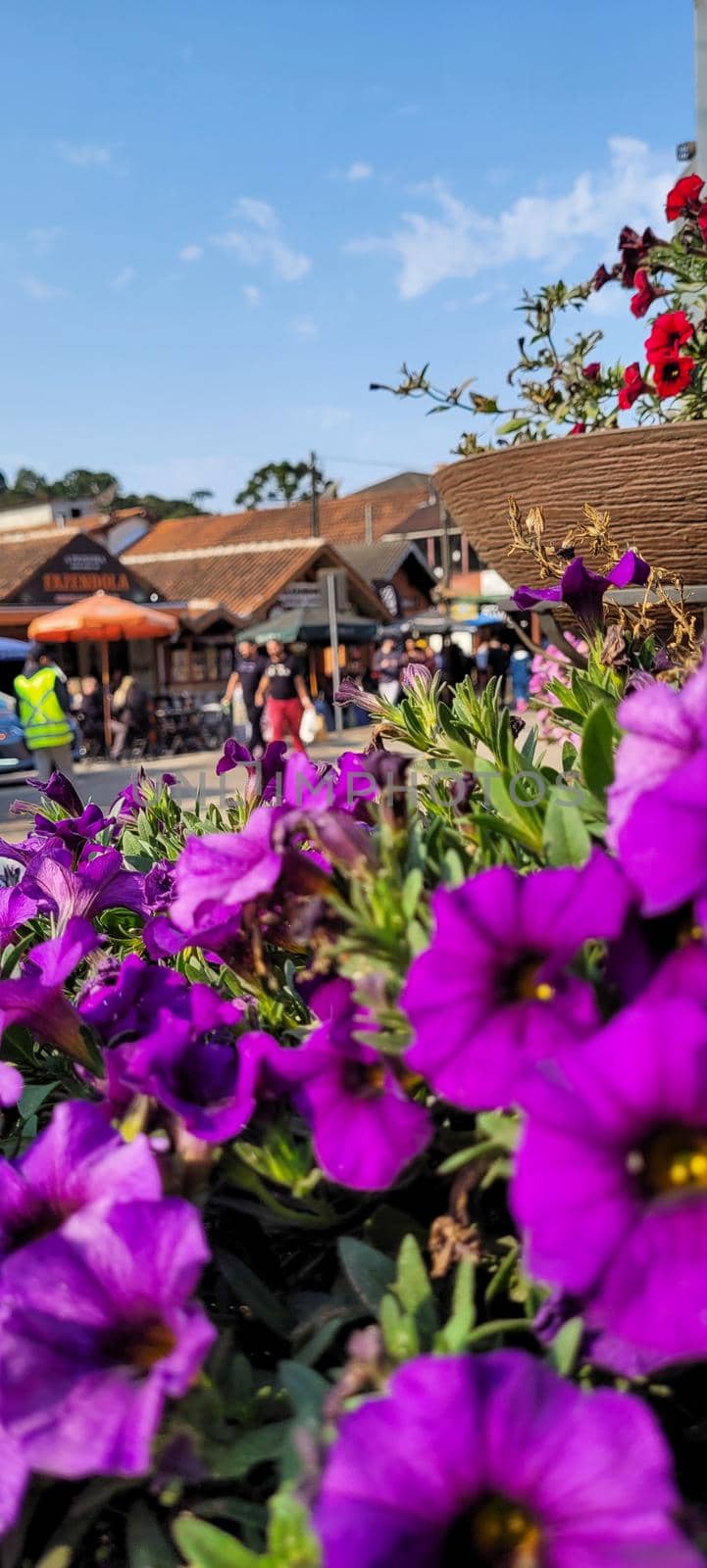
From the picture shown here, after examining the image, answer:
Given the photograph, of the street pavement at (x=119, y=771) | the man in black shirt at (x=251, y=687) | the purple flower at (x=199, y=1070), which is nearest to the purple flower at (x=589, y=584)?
the purple flower at (x=199, y=1070)

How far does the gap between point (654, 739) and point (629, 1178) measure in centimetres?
28

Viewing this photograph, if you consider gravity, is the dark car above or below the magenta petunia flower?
below

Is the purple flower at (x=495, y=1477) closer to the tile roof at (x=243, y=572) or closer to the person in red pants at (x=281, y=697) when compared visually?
the person in red pants at (x=281, y=697)

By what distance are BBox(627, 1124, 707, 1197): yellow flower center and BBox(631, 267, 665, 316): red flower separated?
1702 mm

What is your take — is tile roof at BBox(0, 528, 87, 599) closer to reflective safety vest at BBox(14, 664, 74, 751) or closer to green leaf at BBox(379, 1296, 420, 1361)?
reflective safety vest at BBox(14, 664, 74, 751)

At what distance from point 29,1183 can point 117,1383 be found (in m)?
0.17

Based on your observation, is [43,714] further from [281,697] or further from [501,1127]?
[501,1127]

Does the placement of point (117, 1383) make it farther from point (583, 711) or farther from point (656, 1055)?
point (583, 711)

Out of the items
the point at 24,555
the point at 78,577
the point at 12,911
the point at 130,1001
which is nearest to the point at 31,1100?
the point at 130,1001

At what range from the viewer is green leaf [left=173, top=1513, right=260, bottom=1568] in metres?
0.63

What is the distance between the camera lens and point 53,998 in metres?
0.96

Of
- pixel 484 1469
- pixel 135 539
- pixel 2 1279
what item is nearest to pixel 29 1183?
pixel 2 1279

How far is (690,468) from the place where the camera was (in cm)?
164

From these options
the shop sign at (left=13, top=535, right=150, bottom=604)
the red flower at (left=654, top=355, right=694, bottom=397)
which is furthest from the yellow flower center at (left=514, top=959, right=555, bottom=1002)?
the shop sign at (left=13, top=535, right=150, bottom=604)
